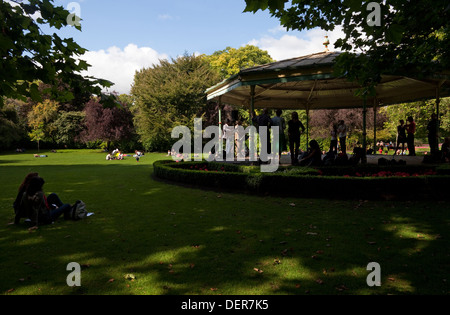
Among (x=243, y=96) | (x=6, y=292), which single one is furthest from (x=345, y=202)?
(x=243, y=96)

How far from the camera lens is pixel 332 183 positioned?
9.09 m

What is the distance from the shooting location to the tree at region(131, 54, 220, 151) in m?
39.9

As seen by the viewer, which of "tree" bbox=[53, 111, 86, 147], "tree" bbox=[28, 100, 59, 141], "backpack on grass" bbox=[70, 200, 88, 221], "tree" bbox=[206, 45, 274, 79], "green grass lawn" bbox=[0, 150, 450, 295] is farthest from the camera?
"tree" bbox=[206, 45, 274, 79]

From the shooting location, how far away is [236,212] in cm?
777

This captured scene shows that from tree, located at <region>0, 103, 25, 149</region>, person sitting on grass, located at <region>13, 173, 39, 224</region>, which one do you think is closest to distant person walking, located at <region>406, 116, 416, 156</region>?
person sitting on grass, located at <region>13, 173, 39, 224</region>

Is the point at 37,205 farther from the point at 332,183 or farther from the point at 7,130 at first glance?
the point at 7,130

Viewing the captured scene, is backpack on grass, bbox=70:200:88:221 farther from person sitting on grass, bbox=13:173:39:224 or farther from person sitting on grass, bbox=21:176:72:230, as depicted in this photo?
person sitting on grass, bbox=13:173:39:224

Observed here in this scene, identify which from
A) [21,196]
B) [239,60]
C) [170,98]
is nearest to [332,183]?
[21,196]

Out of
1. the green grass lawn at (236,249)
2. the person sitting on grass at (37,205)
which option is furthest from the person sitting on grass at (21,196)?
the green grass lawn at (236,249)

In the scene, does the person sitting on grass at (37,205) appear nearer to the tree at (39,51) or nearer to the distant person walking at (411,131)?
the tree at (39,51)

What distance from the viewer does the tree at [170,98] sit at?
39.9 metres

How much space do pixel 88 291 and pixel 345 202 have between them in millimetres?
7096

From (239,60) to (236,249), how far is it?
173ft

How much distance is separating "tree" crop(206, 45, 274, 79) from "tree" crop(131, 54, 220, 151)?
11845 millimetres
